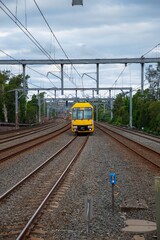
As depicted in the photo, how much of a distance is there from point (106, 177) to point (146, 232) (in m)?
6.94

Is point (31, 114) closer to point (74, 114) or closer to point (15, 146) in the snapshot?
point (74, 114)

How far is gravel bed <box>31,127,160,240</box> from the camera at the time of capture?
8.07 m

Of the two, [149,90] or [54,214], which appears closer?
[54,214]

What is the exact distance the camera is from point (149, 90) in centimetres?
7312

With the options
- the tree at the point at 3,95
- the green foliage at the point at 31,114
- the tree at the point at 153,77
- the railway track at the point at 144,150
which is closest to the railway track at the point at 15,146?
the railway track at the point at 144,150

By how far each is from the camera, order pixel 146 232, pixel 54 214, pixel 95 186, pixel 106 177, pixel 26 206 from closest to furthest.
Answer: pixel 146 232 → pixel 54 214 → pixel 26 206 → pixel 95 186 → pixel 106 177

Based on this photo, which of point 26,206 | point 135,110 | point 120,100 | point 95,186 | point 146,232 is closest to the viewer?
point 146,232

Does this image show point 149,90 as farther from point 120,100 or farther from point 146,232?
point 146,232

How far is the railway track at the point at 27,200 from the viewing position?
8289 millimetres

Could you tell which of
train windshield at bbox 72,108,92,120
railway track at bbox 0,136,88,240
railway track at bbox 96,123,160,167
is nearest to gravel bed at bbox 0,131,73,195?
railway track at bbox 0,136,88,240

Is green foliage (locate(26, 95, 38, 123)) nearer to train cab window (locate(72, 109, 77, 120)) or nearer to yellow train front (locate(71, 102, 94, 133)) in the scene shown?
train cab window (locate(72, 109, 77, 120))

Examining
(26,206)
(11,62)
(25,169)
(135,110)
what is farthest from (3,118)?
(26,206)

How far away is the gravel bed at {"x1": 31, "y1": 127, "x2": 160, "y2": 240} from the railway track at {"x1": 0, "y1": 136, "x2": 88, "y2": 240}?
0.34 meters

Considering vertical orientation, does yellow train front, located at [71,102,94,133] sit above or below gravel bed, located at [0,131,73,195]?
above
